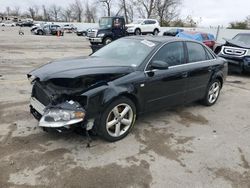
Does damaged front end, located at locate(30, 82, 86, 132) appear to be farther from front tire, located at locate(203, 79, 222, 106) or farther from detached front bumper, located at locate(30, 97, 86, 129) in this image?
front tire, located at locate(203, 79, 222, 106)

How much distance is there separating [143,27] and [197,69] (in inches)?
979

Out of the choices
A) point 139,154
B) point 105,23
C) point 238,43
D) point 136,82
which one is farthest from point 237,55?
point 105,23

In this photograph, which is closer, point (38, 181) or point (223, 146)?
point (38, 181)

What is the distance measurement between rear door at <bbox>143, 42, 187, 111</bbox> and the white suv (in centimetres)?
2402

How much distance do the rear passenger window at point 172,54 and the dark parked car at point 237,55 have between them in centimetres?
552

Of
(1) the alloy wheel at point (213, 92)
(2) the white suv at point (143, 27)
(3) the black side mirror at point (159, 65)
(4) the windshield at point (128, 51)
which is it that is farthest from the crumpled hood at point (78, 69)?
(2) the white suv at point (143, 27)

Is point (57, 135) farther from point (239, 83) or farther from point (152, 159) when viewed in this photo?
point (239, 83)

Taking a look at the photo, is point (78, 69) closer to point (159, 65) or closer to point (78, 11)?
point (159, 65)

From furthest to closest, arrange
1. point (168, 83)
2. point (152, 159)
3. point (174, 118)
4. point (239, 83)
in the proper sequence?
point (239, 83)
point (174, 118)
point (168, 83)
point (152, 159)

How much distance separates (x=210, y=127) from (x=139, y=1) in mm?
58424

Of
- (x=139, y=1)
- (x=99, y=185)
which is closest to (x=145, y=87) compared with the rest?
(x=99, y=185)

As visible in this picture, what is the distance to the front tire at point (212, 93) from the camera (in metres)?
5.80

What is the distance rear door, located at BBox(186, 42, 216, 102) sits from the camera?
5.15 m

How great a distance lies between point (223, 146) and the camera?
13.3 ft
